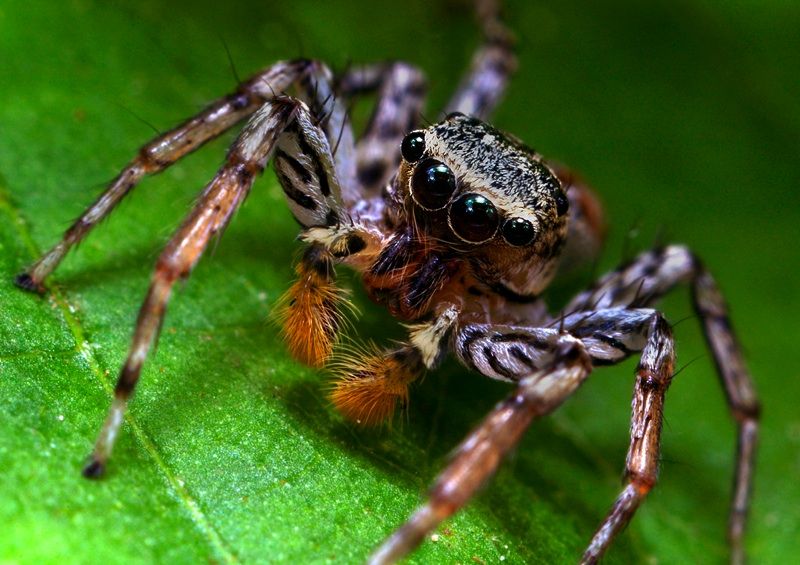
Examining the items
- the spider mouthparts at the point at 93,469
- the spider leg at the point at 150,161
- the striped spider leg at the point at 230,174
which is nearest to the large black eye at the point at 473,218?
the striped spider leg at the point at 230,174

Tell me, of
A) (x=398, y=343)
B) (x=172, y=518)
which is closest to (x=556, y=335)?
(x=398, y=343)

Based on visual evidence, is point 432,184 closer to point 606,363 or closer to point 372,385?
point 372,385

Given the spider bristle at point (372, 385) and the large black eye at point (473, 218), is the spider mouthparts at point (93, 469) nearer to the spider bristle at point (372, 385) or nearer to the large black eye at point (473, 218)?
the spider bristle at point (372, 385)

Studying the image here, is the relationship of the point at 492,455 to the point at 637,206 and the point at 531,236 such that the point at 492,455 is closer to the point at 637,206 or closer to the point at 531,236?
Result: the point at 531,236

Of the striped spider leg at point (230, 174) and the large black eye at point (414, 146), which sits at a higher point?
the large black eye at point (414, 146)

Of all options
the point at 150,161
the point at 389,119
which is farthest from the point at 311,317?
the point at 389,119

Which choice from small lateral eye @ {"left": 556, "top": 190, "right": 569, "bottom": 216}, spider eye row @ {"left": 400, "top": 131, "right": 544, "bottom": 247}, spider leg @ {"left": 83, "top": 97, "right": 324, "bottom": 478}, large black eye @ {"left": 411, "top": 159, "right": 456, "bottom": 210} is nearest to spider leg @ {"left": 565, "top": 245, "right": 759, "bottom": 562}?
small lateral eye @ {"left": 556, "top": 190, "right": 569, "bottom": 216}

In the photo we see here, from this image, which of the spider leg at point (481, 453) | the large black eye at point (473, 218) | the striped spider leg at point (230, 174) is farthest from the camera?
the large black eye at point (473, 218)
